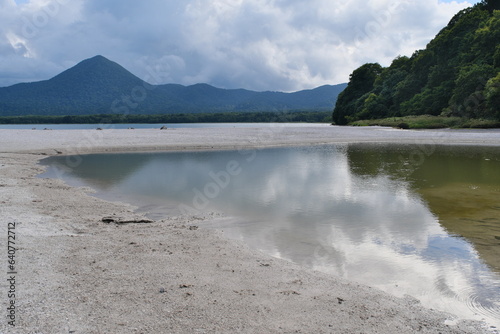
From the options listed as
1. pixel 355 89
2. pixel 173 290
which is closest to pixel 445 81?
pixel 355 89

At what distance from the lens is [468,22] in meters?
80.6

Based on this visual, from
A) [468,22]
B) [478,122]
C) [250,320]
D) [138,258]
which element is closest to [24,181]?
[138,258]

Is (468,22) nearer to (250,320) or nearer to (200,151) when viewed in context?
(200,151)

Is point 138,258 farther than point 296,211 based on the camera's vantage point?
No

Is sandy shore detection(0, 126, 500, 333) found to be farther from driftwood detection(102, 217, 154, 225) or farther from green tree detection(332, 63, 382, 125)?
green tree detection(332, 63, 382, 125)

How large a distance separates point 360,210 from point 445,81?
7784 centimetres

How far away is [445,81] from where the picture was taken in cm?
7712

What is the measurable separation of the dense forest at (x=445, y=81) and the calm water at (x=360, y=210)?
43805 mm

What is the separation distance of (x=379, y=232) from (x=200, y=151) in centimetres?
2705

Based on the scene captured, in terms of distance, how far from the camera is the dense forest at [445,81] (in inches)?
2452

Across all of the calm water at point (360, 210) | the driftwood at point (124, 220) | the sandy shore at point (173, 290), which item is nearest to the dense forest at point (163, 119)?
the calm water at point (360, 210)

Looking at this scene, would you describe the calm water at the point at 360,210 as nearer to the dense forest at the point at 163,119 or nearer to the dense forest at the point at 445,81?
the dense forest at the point at 445,81

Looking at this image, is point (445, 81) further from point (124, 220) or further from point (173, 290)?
point (173, 290)

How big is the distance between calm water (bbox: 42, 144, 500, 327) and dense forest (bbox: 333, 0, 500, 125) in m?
43.8
